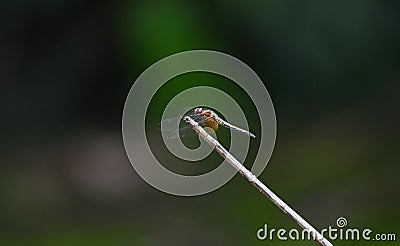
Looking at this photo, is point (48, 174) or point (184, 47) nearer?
point (184, 47)

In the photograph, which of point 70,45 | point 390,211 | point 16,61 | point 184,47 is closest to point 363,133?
point 390,211

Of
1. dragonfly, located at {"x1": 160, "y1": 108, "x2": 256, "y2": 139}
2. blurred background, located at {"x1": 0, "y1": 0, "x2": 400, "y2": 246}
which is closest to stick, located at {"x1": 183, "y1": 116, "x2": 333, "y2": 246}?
dragonfly, located at {"x1": 160, "y1": 108, "x2": 256, "y2": 139}

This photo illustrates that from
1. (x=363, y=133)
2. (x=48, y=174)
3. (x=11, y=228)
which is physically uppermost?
Answer: (x=363, y=133)

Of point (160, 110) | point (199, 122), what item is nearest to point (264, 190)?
point (199, 122)

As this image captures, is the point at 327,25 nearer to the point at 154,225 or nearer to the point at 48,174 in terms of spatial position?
the point at 154,225

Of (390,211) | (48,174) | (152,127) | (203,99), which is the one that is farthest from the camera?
(48,174)

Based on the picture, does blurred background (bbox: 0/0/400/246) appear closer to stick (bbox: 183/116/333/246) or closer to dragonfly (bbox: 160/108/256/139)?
dragonfly (bbox: 160/108/256/139)

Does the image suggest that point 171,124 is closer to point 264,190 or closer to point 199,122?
point 199,122

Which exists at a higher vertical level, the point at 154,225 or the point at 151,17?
the point at 151,17
